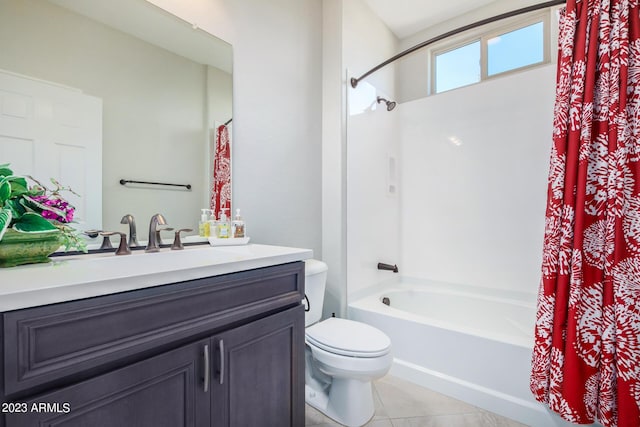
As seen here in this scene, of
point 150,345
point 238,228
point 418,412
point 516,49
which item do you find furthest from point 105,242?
point 516,49

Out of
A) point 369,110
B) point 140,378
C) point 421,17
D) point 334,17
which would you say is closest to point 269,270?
point 140,378

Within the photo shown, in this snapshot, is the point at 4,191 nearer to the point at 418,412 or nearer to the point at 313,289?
the point at 313,289

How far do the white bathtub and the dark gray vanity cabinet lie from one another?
97cm

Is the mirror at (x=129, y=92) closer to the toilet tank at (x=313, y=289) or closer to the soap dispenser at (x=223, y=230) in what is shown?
the soap dispenser at (x=223, y=230)

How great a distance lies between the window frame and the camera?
2.31m

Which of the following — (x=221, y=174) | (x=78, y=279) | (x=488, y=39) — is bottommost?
(x=78, y=279)

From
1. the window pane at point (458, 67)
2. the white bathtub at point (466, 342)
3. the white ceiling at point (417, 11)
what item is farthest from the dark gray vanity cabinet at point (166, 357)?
the window pane at point (458, 67)

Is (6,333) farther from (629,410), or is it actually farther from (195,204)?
(629,410)

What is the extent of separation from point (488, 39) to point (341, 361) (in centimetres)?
287

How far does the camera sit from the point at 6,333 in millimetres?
553

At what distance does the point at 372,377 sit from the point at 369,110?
1.85 m

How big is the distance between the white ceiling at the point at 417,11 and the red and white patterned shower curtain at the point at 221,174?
5.67 ft

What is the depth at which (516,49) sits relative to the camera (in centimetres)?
248

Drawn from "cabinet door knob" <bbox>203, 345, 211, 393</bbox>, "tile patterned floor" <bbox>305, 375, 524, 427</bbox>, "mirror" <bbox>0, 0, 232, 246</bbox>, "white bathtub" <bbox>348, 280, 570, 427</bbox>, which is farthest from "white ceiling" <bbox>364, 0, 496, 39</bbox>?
"tile patterned floor" <bbox>305, 375, 524, 427</bbox>
